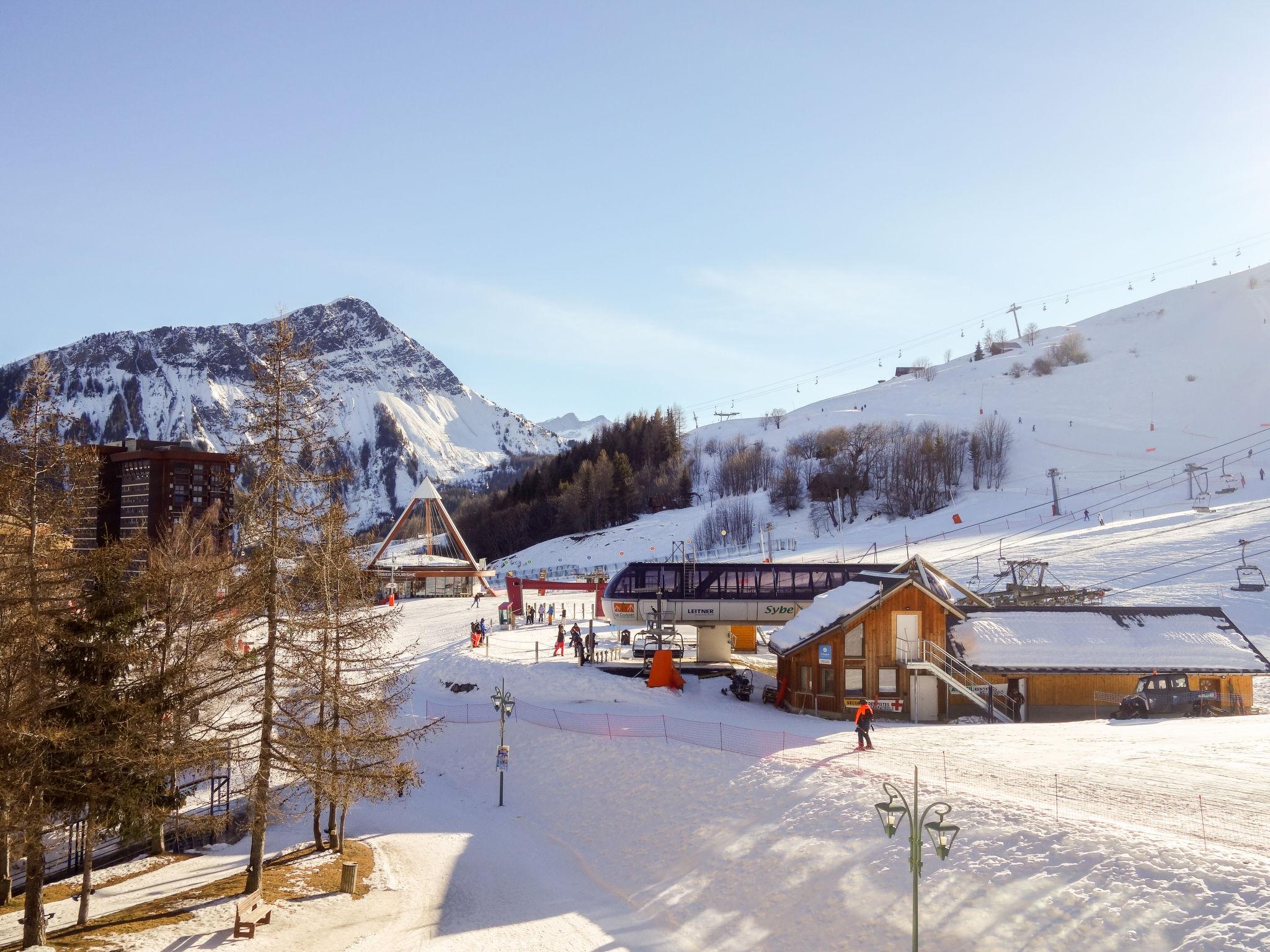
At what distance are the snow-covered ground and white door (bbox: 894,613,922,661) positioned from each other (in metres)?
4.50

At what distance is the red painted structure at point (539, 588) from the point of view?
56406mm

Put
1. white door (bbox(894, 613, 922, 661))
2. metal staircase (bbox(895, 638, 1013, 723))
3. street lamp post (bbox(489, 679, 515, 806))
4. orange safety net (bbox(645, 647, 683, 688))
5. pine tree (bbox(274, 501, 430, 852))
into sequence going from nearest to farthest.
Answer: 1. pine tree (bbox(274, 501, 430, 852))
2. street lamp post (bbox(489, 679, 515, 806))
3. metal staircase (bbox(895, 638, 1013, 723))
4. white door (bbox(894, 613, 922, 661))
5. orange safety net (bbox(645, 647, 683, 688))

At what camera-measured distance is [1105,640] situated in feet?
119

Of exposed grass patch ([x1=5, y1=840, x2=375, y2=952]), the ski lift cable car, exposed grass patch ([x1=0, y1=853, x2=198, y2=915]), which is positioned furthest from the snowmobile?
the ski lift cable car

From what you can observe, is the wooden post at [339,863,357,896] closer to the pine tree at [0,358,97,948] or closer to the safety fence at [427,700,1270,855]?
the pine tree at [0,358,97,948]

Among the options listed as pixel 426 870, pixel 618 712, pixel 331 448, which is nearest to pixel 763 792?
pixel 426 870

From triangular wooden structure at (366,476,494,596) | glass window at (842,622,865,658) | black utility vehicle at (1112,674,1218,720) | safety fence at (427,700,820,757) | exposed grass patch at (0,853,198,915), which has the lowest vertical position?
exposed grass patch at (0,853,198,915)

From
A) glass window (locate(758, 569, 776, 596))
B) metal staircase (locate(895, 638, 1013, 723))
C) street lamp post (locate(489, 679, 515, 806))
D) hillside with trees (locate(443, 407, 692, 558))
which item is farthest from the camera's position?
hillside with trees (locate(443, 407, 692, 558))

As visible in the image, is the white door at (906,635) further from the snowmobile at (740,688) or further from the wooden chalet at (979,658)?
the snowmobile at (740,688)

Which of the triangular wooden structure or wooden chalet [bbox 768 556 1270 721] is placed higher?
the triangular wooden structure

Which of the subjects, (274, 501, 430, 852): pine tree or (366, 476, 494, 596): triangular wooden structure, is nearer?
(274, 501, 430, 852): pine tree

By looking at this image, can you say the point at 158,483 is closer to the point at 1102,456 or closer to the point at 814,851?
the point at 814,851

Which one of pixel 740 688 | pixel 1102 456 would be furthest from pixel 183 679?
pixel 1102 456

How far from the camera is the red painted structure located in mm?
56406
